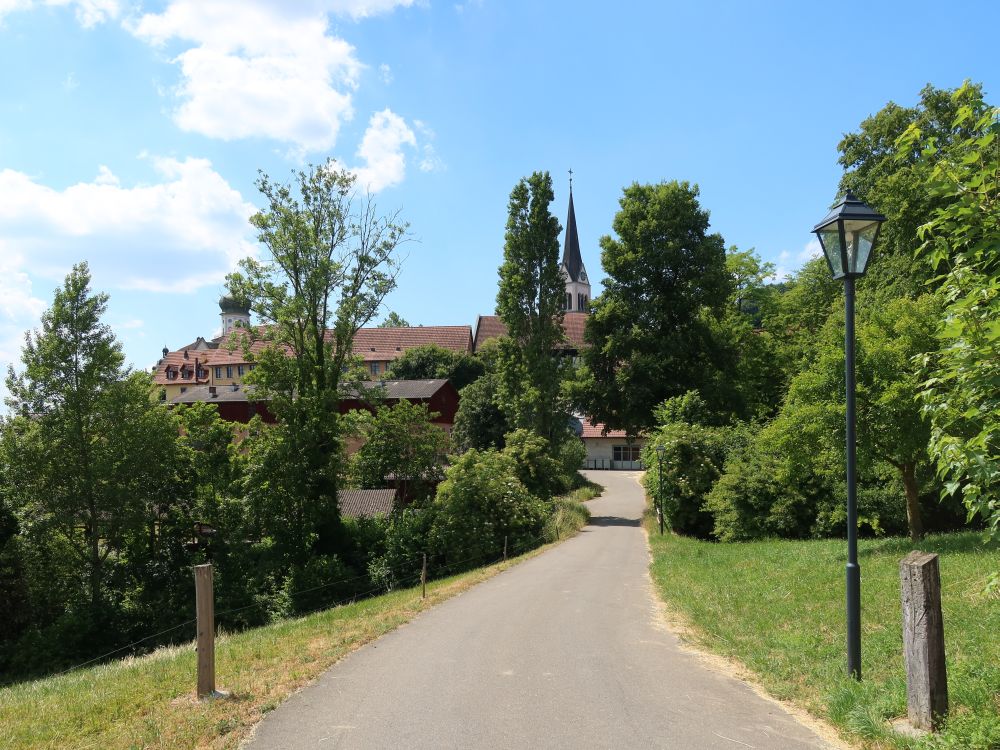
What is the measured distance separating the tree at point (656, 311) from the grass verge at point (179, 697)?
81.1 ft

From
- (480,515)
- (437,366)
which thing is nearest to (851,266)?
(480,515)

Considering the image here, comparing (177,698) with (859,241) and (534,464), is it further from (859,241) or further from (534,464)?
(534,464)

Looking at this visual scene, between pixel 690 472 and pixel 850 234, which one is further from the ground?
pixel 850 234

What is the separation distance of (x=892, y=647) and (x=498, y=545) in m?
20.6

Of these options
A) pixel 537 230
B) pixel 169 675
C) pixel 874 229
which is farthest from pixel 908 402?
pixel 537 230

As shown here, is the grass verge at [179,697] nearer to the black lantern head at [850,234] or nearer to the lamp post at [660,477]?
the black lantern head at [850,234]

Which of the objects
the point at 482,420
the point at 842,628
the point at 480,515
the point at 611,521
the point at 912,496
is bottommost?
the point at 611,521

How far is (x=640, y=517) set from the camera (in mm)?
35094

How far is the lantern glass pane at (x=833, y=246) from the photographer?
6.85 metres

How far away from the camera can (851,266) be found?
683 cm

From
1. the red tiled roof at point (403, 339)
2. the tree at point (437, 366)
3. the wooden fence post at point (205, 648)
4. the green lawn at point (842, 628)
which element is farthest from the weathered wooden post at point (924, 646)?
the red tiled roof at point (403, 339)

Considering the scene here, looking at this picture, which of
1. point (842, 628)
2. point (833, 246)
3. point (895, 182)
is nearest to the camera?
point (833, 246)

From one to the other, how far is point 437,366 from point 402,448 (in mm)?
38928

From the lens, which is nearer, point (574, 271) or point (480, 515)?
point (480, 515)
